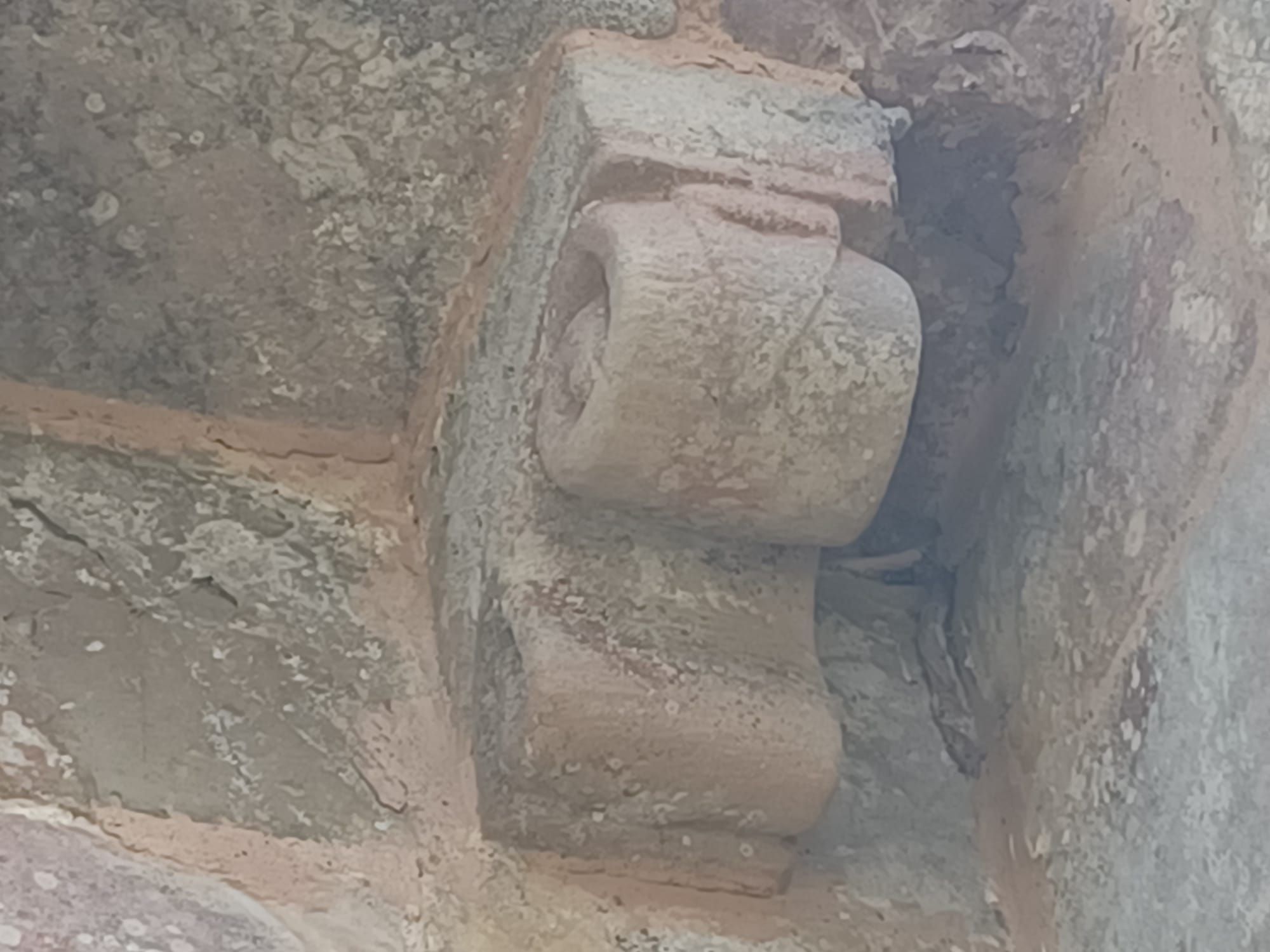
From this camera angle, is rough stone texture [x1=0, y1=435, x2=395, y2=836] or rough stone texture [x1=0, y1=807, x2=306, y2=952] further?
rough stone texture [x1=0, y1=435, x2=395, y2=836]

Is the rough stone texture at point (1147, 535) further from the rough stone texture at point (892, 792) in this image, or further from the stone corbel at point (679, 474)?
the stone corbel at point (679, 474)

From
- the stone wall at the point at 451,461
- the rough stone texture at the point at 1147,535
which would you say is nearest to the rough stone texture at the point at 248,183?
the stone wall at the point at 451,461

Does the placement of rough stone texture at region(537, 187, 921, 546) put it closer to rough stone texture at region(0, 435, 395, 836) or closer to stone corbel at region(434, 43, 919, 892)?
stone corbel at region(434, 43, 919, 892)

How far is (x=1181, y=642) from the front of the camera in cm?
86

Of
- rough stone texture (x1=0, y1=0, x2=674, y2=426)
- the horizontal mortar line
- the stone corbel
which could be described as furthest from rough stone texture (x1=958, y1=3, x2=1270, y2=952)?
the horizontal mortar line

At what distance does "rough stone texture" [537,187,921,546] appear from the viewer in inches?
33.6

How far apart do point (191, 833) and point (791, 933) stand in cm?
34

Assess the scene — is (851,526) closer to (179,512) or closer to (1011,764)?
(1011,764)

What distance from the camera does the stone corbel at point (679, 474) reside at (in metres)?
0.87

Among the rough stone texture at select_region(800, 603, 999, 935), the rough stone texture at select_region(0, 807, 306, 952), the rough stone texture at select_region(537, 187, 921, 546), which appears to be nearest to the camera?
the rough stone texture at select_region(0, 807, 306, 952)

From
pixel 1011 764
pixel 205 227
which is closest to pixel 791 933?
pixel 1011 764

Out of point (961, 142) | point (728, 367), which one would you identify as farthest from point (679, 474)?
point (961, 142)

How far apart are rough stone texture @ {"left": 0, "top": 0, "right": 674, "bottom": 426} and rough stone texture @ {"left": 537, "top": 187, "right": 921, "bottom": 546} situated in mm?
167

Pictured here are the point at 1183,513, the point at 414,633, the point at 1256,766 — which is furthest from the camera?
the point at 414,633
